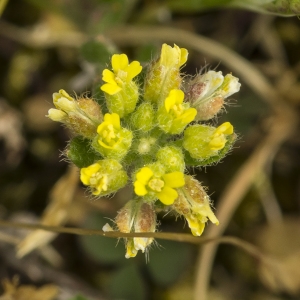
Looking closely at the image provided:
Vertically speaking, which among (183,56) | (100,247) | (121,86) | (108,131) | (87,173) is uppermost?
(183,56)

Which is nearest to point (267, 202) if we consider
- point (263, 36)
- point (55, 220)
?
point (263, 36)

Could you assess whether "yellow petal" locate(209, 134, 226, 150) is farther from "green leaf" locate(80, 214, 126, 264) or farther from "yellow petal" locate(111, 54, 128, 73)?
"green leaf" locate(80, 214, 126, 264)

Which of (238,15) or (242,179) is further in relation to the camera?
(238,15)

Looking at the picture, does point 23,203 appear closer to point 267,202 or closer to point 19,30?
point 19,30

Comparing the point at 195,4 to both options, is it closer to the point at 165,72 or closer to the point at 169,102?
the point at 165,72

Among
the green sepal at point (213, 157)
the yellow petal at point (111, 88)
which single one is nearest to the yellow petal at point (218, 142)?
the green sepal at point (213, 157)

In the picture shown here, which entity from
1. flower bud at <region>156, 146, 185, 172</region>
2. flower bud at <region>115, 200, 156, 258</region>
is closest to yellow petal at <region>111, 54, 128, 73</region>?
Result: flower bud at <region>156, 146, 185, 172</region>

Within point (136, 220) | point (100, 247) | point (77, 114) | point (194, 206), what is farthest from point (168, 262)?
point (77, 114)
